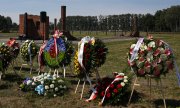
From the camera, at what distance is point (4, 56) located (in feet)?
47.6

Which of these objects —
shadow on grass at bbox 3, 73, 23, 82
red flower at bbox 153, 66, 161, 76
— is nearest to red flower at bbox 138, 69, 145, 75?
red flower at bbox 153, 66, 161, 76

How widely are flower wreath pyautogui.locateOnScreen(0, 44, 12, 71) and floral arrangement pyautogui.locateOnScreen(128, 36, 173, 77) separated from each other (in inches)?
228

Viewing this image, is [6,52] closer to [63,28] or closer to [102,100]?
[102,100]

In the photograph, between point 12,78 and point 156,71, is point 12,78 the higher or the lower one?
the lower one

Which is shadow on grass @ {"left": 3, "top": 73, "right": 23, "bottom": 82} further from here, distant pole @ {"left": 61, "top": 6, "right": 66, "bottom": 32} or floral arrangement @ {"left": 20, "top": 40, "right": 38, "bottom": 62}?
distant pole @ {"left": 61, "top": 6, "right": 66, "bottom": 32}

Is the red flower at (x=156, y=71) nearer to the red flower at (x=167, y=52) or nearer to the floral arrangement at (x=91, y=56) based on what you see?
the red flower at (x=167, y=52)

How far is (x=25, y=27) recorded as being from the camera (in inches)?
2243

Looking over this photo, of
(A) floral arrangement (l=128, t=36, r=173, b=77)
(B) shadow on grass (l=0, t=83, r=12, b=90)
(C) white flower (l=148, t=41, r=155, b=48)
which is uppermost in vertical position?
(C) white flower (l=148, t=41, r=155, b=48)

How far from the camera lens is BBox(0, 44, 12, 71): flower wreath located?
47.1 ft

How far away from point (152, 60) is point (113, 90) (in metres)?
1.20

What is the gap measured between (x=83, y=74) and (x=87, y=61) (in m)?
0.49

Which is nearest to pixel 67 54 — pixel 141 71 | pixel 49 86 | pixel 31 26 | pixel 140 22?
pixel 49 86

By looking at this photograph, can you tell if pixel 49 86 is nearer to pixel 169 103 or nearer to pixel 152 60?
pixel 152 60

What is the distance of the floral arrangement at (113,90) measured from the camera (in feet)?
33.2
